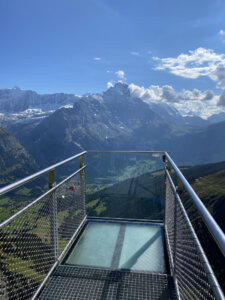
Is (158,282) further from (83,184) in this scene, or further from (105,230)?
(83,184)

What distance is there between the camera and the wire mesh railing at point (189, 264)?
5.39ft

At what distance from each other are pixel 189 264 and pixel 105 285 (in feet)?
4.40

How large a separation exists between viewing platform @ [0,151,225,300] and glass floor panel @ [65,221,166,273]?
0.6 inches

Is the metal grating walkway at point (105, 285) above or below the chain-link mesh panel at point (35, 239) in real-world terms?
below

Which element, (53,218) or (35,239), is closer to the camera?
(35,239)

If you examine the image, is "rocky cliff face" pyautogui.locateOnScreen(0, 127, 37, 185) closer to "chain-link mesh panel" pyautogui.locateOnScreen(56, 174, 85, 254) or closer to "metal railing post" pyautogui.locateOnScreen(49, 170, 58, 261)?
"chain-link mesh panel" pyautogui.locateOnScreen(56, 174, 85, 254)

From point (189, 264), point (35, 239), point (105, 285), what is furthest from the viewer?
point (105, 285)

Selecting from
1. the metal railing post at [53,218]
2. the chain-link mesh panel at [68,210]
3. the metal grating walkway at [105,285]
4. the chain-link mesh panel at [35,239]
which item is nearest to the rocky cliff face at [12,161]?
the chain-link mesh panel at [68,210]

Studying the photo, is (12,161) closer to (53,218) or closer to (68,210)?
(68,210)

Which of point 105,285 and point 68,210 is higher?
point 68,210

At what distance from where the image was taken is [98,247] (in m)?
4.56

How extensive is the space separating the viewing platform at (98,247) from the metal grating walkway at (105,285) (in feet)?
0.04

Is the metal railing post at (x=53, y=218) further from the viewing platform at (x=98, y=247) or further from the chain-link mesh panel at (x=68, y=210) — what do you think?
the chain-link mesh panel at (x=68, y=210)

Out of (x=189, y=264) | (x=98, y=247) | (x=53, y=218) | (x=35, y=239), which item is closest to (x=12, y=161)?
(x=98, y=247)
